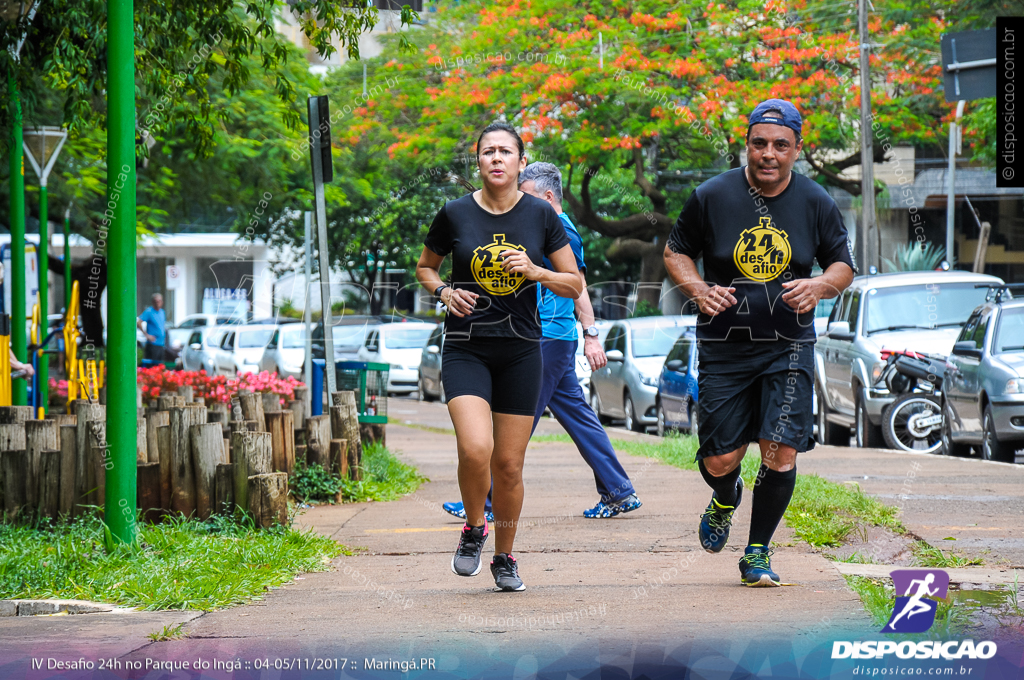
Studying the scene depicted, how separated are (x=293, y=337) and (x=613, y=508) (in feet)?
66.5

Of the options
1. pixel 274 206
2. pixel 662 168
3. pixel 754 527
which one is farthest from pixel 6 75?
pixel 662 168

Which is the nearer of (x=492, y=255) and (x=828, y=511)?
(x=492, y=255)

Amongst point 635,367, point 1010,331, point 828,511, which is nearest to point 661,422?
point 635,367

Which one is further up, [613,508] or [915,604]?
[915,604]

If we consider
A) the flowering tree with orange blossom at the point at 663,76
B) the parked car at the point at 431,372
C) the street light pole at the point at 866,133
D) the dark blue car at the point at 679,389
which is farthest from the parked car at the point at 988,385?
the parked car at the point at 431,372

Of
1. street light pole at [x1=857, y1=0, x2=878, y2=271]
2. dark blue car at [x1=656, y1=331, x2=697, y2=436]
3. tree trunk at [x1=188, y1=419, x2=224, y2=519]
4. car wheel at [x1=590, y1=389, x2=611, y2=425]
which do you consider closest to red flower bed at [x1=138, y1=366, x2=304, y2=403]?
tree trunk at [x1=188, y1=419, x2=224, y2=519]

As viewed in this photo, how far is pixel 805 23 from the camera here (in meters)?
22.4

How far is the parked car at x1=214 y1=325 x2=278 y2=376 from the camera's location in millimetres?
28891

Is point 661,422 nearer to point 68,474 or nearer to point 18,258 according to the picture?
point 18,258

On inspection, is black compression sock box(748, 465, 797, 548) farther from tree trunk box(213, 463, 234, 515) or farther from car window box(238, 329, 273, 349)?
car window box(238, 329, 273, 349)

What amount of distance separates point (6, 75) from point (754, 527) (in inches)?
232

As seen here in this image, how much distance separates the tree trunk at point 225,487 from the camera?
6645 mm

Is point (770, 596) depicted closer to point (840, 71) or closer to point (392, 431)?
point (392, 431)

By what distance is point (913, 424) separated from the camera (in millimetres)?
12391
